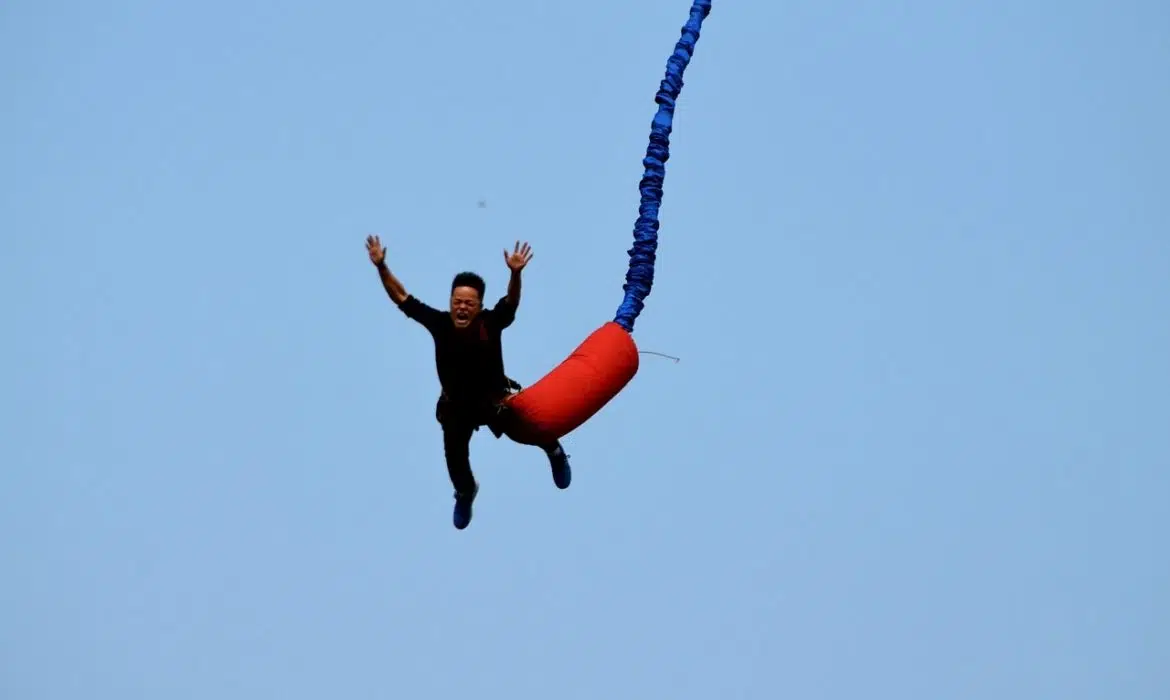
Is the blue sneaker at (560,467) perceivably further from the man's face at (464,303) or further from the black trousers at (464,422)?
the man's face at (464,303)

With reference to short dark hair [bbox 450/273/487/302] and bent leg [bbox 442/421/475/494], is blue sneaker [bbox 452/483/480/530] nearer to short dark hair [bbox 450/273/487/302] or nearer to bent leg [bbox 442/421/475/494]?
bent leg [bbox 442/421/475/494]

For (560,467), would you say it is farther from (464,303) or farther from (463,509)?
(464,303)

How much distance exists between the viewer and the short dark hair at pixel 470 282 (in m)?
18.3

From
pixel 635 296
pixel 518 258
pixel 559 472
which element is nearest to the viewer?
pixel 518 258

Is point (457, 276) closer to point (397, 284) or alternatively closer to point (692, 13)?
point (397, 284)

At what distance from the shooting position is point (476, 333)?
60.4 ft

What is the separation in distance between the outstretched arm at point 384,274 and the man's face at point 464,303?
42cm

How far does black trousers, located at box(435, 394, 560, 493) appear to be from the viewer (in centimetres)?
1889

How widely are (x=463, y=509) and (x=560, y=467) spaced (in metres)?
0.91

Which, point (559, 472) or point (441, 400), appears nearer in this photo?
point (441, 400)

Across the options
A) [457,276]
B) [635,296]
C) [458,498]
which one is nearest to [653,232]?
[635,296]

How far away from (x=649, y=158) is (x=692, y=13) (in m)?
1.46

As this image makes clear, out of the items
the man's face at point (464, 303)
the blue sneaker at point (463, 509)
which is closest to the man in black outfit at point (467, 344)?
the man's face at point (464, 303)

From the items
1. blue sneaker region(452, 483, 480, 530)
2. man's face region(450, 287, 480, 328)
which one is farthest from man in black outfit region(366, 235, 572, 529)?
blue sneaker region(452, 483, 480, 530)
